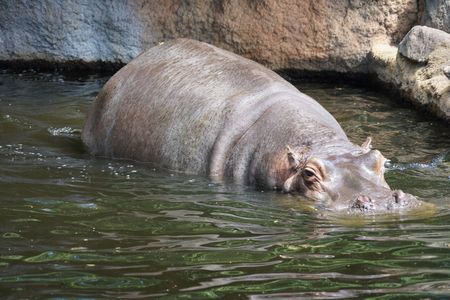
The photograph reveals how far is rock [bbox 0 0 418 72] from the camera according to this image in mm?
11359

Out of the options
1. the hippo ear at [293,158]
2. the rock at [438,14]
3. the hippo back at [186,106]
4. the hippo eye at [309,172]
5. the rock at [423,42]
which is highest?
the rock at [438,14]

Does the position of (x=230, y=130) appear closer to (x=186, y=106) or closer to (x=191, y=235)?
(x=186, y=106)

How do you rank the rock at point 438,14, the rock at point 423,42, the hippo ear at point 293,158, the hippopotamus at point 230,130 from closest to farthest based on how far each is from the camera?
1. the hippopotamus at point 230,130
2. the hippo ear at point 293,158
3. the rock at point 423,42
4. the rock at point 438,14

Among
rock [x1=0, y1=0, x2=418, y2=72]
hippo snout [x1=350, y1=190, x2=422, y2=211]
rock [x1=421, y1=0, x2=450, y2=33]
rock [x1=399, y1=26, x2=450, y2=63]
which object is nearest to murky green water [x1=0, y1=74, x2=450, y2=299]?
hippo snout [x1=350, y1=190, x2=422, y2=211]

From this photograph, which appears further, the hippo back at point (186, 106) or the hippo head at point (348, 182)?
the hippo back at point (186, 106)

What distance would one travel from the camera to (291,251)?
16.3ft

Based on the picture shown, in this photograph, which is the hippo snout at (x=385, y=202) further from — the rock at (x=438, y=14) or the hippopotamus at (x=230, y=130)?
the rock at (x=438, y=14)

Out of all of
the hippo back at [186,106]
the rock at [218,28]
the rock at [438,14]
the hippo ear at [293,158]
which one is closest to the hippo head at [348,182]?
the hippo ear at [293,158]

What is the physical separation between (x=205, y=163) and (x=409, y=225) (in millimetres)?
2216

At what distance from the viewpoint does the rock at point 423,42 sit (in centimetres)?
988

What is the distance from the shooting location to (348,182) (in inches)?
250

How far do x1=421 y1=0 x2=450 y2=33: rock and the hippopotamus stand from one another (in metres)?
3.44

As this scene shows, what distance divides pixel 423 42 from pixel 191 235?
540 cm

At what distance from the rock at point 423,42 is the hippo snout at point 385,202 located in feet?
13.6
